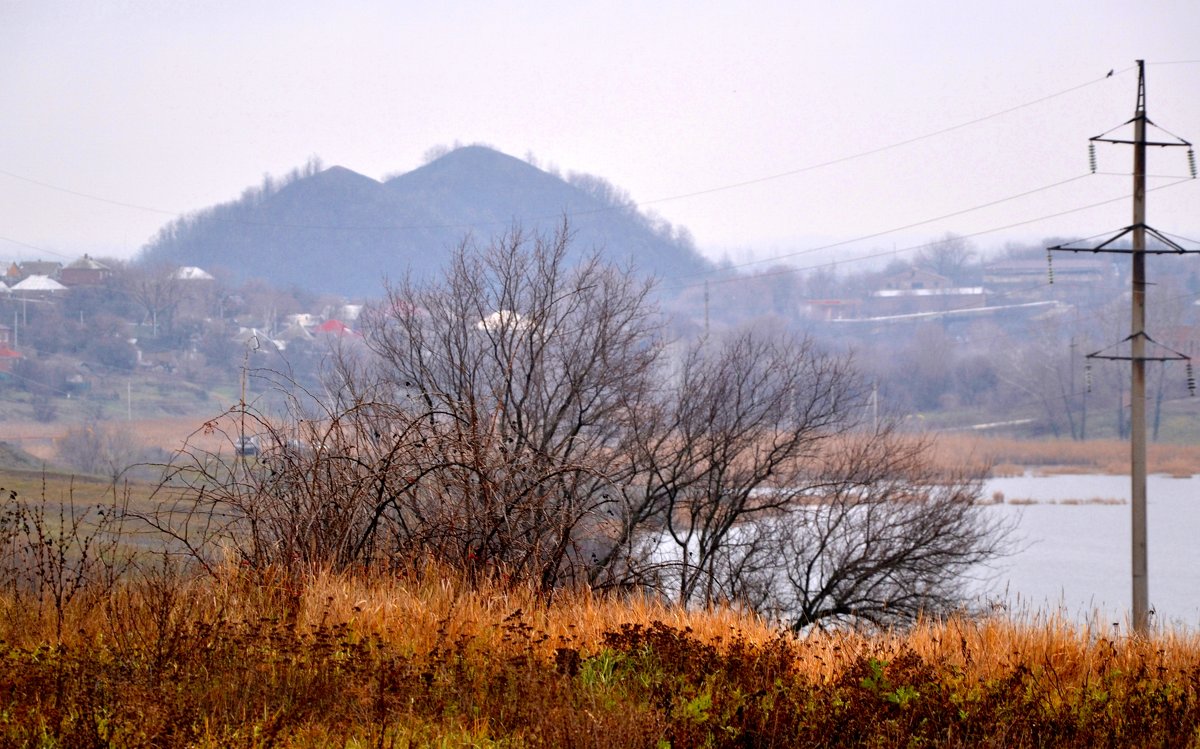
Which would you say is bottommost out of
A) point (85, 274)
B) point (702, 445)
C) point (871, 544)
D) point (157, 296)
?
point (871, 544)

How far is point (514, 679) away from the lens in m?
5.85

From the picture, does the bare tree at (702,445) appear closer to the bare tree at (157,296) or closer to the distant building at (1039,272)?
the bare tree at (157,296)

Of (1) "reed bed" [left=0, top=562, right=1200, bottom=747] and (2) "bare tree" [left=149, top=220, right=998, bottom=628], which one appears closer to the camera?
(1) "reed bed" [left=0, top=562, right=1200, bottom=747]

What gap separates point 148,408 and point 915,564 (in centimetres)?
6780

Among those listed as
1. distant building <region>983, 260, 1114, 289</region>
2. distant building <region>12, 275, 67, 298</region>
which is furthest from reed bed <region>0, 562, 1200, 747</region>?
distant building <region>983, 260, 1114, 289</region>

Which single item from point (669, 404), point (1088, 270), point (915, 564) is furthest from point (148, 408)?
point (1088, 270)

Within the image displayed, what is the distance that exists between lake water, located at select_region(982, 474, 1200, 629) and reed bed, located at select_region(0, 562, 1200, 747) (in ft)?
62.4

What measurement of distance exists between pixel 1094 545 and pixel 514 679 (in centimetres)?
4537

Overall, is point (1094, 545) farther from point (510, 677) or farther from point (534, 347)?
point (510, 677)

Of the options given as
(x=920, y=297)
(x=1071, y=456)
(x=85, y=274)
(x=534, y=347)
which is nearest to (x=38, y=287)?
(x=85, y=274)

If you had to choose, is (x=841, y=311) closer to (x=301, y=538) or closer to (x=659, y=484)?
(x=659, y=484)

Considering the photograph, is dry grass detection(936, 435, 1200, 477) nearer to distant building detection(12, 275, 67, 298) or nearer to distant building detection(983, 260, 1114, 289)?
distant building detection(12, 275, 67, 298)

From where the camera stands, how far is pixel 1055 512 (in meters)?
55.2

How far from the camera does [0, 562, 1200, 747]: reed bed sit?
4875 mm
